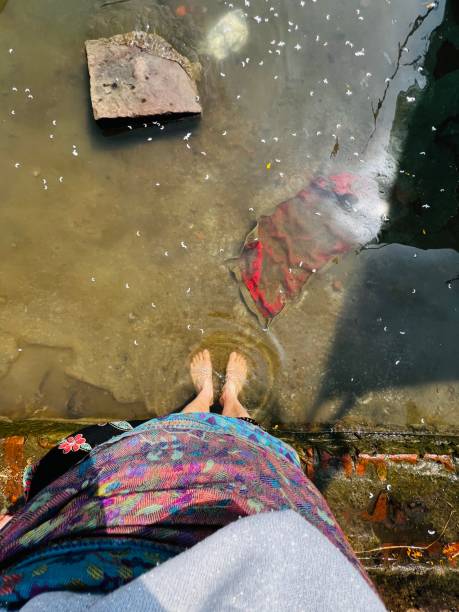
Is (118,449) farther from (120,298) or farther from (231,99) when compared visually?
(231,99)

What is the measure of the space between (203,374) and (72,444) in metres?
1.35

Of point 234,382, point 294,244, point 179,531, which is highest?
point 294,244

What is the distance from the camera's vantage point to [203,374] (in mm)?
3264

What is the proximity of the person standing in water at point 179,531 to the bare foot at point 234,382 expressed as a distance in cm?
106

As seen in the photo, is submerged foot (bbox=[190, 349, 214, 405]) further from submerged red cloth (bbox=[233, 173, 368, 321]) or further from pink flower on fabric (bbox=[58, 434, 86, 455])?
pink flower on fabric (bbox=[58, 434, 86, 455])

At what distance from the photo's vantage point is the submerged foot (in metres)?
3.18

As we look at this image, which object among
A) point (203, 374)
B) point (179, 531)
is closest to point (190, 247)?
point (203, 374)

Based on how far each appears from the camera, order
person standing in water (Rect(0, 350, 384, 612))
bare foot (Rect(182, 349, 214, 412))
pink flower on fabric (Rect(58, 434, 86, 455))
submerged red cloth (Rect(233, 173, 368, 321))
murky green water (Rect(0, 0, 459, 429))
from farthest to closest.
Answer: submerged red cloth (Rect(233, 173, 368, 321))
murky green water (Rect(0, 0, 459, 429))
bare foot (Rect(182, 349, 214, 412))
pink flower on fabric (Rect(58, 434, 86, 455))
person standing in water (Rect(0, 350, 384, 612))

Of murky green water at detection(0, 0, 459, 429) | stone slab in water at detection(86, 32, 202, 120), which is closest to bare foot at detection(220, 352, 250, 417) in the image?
murky green water at detection(0, 0, 459, 429)

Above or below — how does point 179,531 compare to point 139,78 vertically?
below

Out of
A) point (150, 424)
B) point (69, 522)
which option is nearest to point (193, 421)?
point (150, 424)

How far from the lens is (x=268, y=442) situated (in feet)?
6.71

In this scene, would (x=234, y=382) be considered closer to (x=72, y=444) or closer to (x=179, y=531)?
(x=72, y=444)

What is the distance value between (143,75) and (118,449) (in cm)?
330
